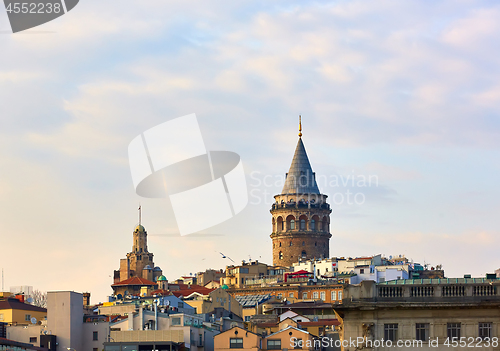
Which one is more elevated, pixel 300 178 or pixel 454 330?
pixel 300 178

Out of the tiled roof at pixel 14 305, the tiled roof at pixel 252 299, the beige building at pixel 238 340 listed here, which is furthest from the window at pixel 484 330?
the tiled roof at pixel 252 299

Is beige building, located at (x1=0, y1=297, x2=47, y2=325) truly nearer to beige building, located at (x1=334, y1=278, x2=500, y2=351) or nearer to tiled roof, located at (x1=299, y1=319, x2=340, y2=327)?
tiled roof, located at (x1=299, y1=319, x2=340, y2=327)

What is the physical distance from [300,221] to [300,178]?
6956mm

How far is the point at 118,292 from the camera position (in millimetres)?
181625

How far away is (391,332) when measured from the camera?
64375 millimetres

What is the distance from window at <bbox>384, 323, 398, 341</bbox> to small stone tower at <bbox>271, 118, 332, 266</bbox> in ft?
414

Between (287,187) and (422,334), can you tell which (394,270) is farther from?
(422,334)

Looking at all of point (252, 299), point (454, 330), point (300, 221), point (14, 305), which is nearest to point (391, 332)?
point (454, 330)

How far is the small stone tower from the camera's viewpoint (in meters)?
192

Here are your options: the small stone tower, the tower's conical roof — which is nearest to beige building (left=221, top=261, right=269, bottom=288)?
the small stone tower

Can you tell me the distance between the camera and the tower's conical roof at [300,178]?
194500mm

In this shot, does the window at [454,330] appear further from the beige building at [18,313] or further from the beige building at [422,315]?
the beige building at [18,313]

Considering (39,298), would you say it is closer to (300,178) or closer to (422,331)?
(300,178)

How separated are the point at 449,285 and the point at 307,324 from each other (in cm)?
4107
